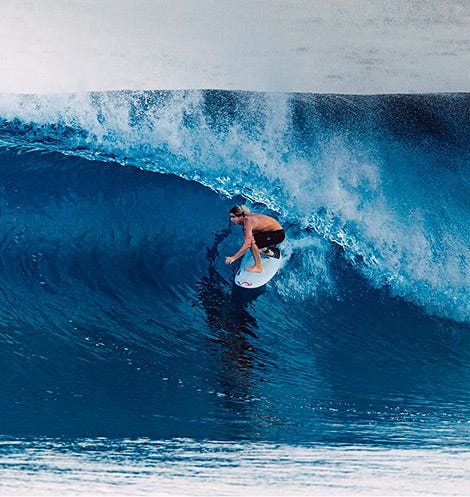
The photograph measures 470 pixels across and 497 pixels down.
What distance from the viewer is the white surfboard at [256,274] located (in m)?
4.21

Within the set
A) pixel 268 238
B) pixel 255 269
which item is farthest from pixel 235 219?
pixel 255 269

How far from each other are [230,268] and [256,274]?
194mm

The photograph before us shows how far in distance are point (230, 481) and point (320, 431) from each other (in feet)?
2.09

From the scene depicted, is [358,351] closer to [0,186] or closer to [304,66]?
[304,66]

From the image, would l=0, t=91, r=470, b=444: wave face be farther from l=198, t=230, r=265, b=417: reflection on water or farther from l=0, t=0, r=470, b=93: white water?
l=0, t=0, r=470, b=93: white water

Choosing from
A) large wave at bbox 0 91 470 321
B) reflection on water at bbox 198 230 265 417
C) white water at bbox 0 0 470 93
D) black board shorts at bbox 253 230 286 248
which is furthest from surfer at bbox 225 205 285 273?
white water at bbox 0 0 470 93

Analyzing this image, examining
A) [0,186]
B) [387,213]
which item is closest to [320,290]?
[387,213]

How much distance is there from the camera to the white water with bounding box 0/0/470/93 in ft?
15.4

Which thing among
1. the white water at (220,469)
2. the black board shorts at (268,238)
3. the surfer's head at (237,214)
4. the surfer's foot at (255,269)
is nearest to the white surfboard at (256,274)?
the surfer's foot at (255,269)

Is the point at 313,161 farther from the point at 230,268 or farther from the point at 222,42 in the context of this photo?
the point at 230,268

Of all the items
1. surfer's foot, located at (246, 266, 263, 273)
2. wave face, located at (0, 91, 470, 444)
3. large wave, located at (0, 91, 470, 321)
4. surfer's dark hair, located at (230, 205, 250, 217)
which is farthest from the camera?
large wave, located at (0, 91, 470, 321)

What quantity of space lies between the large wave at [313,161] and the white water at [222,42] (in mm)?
161

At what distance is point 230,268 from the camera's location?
4.33m

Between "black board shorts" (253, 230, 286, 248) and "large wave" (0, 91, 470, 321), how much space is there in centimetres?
34
